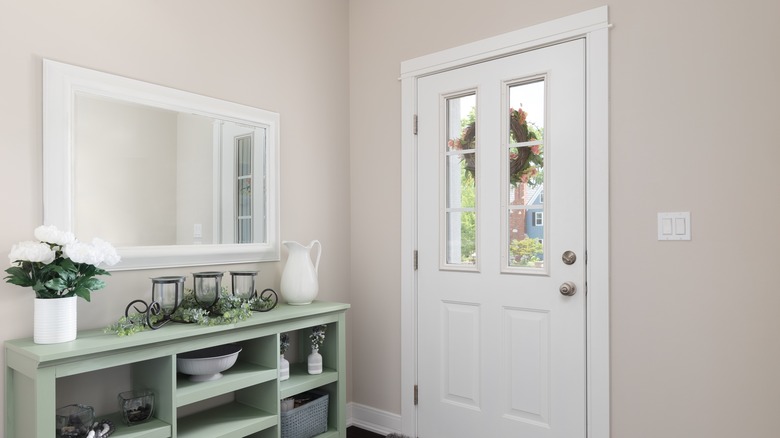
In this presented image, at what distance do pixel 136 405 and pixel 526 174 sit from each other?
1869mm

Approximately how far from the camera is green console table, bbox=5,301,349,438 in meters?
1.56

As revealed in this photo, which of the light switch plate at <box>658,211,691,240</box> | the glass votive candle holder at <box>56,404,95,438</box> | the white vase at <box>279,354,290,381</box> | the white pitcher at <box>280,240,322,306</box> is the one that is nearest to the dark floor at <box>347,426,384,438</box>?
the white vase at <box>279,354,290,381</box>

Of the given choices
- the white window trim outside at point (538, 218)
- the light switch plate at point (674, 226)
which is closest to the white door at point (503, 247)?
the white window trim outside at point (538, 218)

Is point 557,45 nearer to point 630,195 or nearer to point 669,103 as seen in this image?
point 669,103

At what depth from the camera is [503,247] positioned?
2.40 m

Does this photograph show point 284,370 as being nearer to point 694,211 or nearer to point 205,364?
point 205,364

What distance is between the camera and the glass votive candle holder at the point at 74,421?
5.46 ft

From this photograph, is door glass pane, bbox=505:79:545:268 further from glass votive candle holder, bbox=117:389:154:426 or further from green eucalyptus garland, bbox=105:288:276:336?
glass votive candle holder, bbox=117:389:154:426

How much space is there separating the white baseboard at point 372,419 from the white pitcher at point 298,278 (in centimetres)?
87

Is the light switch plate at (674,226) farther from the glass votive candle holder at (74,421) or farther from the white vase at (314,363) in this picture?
the glass votive candle holder at (74,421)

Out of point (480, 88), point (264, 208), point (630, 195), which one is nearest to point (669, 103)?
point (630, 195)

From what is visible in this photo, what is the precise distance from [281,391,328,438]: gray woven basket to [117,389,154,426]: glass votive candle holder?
625 mm

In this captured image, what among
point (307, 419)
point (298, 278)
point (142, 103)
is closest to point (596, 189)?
point (298, 278)

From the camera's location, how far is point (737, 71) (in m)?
1.87
